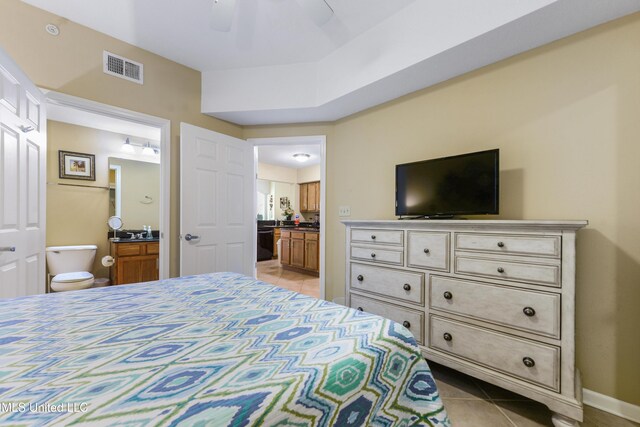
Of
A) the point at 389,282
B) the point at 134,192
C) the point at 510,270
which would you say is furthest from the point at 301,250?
the point at 510,270

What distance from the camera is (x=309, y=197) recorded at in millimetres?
7398

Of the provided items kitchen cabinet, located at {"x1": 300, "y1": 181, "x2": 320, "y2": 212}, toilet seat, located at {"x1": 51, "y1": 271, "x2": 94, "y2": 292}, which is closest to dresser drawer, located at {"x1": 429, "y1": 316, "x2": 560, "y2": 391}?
toilet seat, located at {"x1": 51, "y1": 271, "x2": 94, "y2": 292}

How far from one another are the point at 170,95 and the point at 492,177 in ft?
10.1

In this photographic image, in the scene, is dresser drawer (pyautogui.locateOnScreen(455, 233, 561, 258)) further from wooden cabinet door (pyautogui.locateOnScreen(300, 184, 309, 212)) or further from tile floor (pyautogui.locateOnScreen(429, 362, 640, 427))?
wooden cabinet door (pyautogui.locateOnScreen(300, 184, 309, 212))

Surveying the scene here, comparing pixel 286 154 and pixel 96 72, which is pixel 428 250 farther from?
pixel 286 154

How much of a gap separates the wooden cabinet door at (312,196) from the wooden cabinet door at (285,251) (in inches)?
63.1

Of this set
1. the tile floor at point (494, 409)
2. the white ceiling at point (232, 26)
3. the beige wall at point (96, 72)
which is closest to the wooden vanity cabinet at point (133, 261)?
the beige wall at point (96, 72)

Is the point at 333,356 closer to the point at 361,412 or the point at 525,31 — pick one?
the point at 361,412

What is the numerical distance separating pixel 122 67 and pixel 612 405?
4.43 metres

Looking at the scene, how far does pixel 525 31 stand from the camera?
1.67 m

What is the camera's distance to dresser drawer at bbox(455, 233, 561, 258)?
1393 mm

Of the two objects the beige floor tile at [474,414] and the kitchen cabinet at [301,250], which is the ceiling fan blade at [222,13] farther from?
the kitchen cabinet at [301,250]

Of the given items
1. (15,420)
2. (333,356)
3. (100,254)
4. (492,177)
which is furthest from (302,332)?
(100,254)

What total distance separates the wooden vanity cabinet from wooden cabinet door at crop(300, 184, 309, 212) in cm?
415
